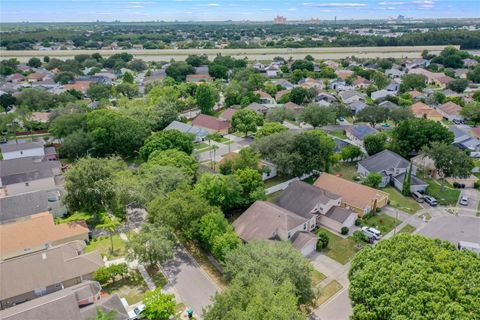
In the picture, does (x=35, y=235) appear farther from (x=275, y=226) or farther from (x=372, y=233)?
(x=372, y=233)

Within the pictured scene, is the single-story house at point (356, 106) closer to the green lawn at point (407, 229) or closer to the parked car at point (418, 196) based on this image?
the parked car at point (418, 196)

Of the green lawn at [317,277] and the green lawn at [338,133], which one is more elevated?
the green lawn at [338,133]

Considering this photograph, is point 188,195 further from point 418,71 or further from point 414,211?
point 418,71

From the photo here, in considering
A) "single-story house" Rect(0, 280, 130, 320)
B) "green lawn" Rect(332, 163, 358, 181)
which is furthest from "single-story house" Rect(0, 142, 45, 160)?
"green lawn" Rect(332, 163, 358, 181)

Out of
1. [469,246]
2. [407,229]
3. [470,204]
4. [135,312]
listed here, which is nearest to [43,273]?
[135,312]

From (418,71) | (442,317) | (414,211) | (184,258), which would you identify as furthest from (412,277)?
(418,71)

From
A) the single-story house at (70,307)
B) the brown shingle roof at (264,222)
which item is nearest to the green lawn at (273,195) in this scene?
the brown shingle roof at (264,222)
